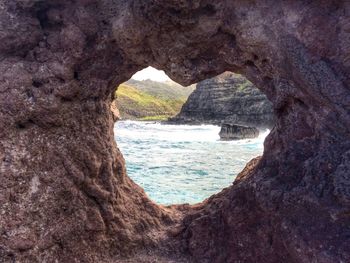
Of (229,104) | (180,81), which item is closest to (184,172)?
(180,81)

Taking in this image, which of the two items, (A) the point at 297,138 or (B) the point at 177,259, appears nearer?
(A) the point at 297,138

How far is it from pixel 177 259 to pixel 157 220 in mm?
816

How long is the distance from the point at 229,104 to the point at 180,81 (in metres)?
48.8

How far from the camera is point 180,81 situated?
5223mm

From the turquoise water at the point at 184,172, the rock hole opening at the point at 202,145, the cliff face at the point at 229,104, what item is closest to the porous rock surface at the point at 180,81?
the rock hole opening at the point at 202,145

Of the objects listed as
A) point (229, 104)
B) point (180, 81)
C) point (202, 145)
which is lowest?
point (202, 145)

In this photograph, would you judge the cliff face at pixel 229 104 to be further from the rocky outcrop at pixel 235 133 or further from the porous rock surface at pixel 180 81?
the porous rock surface at pixel 180 81

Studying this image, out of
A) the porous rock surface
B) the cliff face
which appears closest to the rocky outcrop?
the cliff face

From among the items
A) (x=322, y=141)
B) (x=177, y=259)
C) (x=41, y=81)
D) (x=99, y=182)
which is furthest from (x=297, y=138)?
(x=41, y=81)

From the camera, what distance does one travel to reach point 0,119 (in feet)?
14.7

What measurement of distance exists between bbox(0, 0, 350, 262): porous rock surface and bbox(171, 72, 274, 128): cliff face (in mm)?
37456

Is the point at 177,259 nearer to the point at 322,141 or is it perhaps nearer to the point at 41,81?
the point at 322,141

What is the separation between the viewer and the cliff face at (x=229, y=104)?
44438 millimetres

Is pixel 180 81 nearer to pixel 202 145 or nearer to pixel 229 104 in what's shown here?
pixel 202 145
